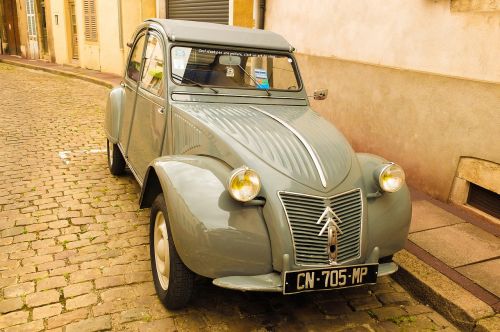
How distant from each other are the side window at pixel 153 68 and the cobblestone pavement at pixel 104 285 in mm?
1280

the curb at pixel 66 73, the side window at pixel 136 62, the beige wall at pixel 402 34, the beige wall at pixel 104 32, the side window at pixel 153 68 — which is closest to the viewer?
the side window at pixel 153 68

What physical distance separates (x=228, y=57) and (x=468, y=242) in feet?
8.87

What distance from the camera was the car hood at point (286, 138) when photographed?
9.05ft

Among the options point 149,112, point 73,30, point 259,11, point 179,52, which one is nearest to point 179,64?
point 179,52

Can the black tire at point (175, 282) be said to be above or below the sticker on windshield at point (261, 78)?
below

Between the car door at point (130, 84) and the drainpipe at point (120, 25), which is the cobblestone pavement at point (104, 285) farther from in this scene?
the drainpipe at point (120, 25)

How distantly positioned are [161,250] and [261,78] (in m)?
1.84

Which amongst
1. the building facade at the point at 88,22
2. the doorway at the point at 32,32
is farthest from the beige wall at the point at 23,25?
the doorway at the point at 32,32

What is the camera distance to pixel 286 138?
3027 mm

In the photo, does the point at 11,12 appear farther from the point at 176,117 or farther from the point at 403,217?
the point at 403,217

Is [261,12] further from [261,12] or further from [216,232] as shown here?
[216,232]

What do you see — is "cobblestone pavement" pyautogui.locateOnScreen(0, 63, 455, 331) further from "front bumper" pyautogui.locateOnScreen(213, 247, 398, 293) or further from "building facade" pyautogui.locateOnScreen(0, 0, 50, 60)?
"building facade" pyautogui.locateOnScreen(0, 0, 50, 60)

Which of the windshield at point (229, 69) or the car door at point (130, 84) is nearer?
the windshield at point (229, 69)


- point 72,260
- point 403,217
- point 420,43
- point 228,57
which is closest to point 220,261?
point 403,217
